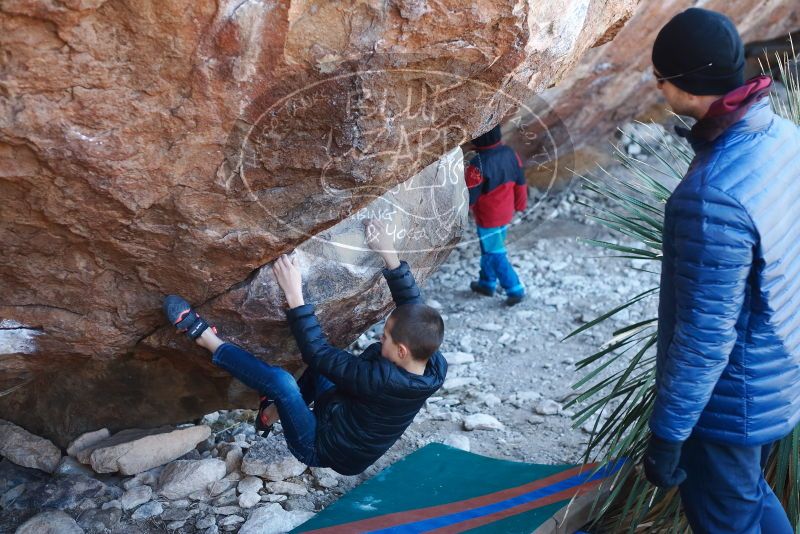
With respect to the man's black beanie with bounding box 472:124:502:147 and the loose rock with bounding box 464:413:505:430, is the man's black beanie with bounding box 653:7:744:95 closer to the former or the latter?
the loose rock with bounding box 464:413:505:430

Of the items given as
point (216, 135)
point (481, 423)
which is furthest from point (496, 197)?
point (216, 135)

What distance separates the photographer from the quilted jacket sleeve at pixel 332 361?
282cm

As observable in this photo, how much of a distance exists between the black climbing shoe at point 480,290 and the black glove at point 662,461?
339 centimetres

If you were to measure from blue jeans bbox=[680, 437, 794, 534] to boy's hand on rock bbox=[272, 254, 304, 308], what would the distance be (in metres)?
1.36

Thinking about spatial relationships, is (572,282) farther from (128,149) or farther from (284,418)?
(128,149)

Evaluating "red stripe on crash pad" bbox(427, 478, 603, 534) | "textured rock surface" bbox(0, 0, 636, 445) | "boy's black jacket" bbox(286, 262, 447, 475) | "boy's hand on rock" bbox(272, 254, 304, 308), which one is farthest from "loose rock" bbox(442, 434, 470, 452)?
"boy's hand on rock" bbox(272, 254, 304, 308)

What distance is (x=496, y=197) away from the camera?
5.07 meters

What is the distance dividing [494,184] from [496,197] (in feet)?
0.28

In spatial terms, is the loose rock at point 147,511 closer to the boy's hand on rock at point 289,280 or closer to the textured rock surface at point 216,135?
the textured rock surface at point 216,135

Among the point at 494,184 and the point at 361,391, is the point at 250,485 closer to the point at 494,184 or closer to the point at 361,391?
the point at 361,391

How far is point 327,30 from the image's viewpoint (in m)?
2.38

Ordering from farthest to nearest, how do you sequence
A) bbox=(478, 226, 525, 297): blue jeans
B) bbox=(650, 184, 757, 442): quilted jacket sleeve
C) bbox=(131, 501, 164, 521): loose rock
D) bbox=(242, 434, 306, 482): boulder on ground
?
bbox=(478, 226, 525, 297): blue jeans < bbox=(242, 434, 306, 482): boulder on ground < bbox=(131, 501, 164, 521): loose rock < bbox=(650, 184, 757, 442): quilted jacket sleeve

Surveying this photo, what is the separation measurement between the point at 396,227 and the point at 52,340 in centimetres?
131

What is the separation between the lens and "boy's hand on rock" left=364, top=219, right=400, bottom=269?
312 cm
